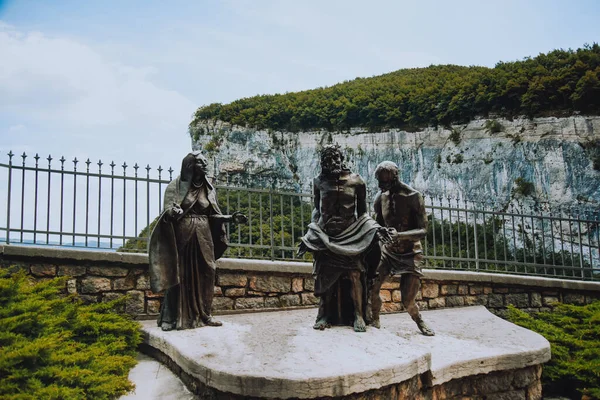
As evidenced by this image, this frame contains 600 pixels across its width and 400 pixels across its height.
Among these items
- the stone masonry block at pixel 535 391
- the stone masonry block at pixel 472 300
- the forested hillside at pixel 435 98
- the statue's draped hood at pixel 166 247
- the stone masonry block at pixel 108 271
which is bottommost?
the stone masonry block at pixel 535 391

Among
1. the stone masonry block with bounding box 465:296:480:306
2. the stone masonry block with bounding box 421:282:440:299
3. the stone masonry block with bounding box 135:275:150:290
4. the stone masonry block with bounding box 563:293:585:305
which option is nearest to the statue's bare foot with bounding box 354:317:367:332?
the stone masonry block with bounding box 135:275:150:290

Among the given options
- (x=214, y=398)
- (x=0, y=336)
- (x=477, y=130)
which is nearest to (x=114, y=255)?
(x=0, y=336)

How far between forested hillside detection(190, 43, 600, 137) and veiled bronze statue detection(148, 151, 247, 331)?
68.9 feet

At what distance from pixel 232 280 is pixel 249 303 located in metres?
0.44

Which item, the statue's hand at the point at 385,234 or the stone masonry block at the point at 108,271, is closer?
the statue's hand at the point at 385,234

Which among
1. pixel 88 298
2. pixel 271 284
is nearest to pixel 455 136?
pixel 271 284

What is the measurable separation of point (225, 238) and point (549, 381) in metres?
4.30

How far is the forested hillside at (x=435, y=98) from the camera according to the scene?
2352cm

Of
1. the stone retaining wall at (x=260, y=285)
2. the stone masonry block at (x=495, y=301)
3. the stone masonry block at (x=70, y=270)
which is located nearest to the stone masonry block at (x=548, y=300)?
the stone retaining wall at (x=260, y=285)

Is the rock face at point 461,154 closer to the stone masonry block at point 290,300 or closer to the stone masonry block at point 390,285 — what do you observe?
the stone masonry block at point 390,285

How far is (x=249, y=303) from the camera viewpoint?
755 centimetres

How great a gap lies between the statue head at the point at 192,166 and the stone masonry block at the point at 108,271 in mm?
1632

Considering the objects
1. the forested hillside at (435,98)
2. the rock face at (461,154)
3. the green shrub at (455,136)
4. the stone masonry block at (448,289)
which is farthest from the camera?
the green shrub at (455,136)

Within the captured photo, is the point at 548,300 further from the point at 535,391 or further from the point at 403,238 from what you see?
the point at 403,238
